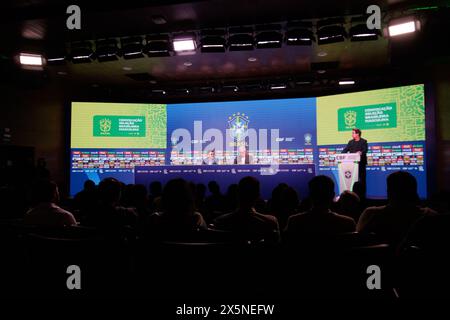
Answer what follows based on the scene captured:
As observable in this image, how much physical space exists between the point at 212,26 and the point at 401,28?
3148 mm

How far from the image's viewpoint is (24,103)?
8383 mm

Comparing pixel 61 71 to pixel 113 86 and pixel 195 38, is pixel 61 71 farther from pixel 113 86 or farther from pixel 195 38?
pixel 195 38

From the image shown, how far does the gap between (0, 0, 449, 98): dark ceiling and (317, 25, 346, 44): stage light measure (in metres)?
0.21

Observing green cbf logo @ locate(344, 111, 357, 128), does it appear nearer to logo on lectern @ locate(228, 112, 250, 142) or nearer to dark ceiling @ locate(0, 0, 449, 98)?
dark ceiling @ locate(0, 0, 449, 98)

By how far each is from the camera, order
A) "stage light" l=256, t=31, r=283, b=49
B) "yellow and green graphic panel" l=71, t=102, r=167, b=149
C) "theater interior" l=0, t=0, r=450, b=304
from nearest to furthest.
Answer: "theater interior" l=0, t=0, r=450, b=304 < "stage light" l=256, t=31, r=283, b=49 < "yellow and green graphic panel" l=71, t=102, r=167, b=149

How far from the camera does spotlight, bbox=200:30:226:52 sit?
605 centimetres

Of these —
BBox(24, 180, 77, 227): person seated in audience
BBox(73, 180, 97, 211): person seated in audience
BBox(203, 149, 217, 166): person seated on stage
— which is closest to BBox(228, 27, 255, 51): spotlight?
BBox(73, 180, 97, 211): person seated in audience

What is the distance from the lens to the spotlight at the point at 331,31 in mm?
5578

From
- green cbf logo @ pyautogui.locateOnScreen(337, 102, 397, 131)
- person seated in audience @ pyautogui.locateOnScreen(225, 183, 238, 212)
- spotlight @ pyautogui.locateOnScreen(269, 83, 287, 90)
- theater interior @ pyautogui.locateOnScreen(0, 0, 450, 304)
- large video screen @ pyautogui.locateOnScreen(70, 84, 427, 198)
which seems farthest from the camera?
spotlight @ pyautogui.locateOnScreen(269, 83, 287, 90)

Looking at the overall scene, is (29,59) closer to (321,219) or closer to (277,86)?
(277,86)

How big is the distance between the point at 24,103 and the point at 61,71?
126 centimetres

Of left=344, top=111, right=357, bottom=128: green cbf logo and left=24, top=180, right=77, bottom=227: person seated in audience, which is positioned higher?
left=344, top=111, right=357, bottom=128: green cbf logo

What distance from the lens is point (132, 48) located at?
633 centimetres
